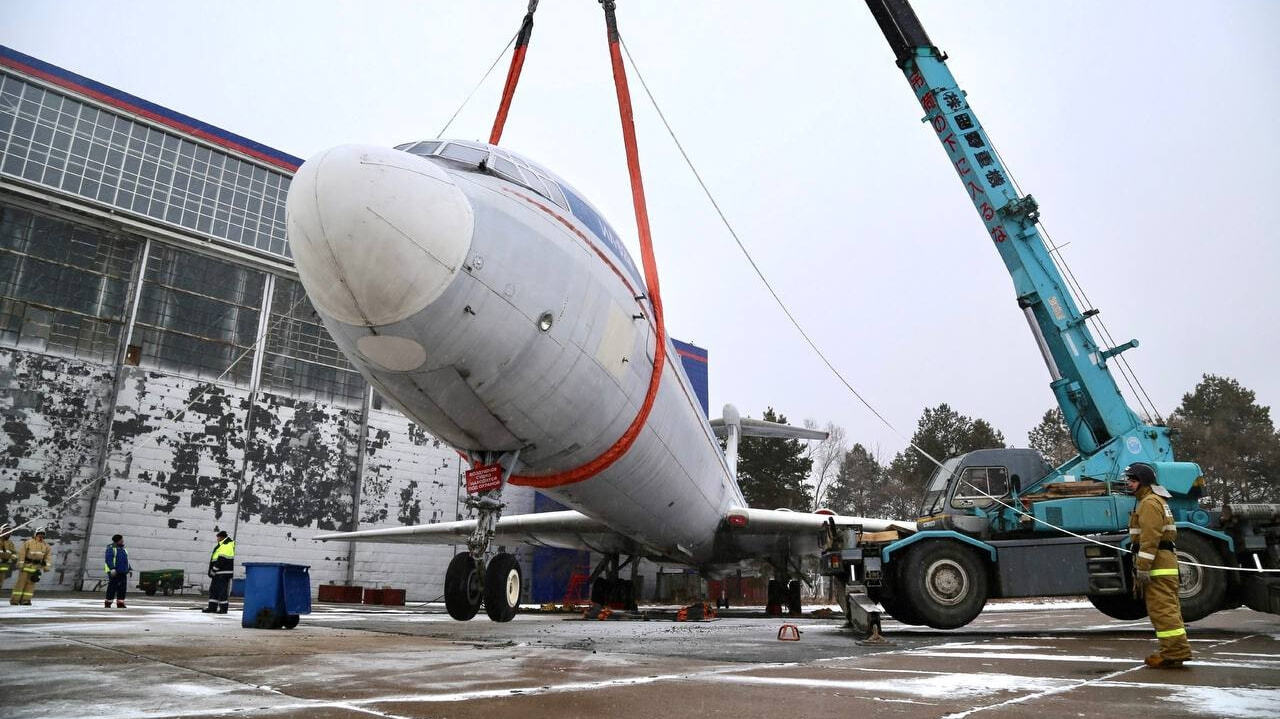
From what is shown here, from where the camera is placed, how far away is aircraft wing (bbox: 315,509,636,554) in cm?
1359

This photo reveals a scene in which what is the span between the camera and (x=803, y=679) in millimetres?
3377

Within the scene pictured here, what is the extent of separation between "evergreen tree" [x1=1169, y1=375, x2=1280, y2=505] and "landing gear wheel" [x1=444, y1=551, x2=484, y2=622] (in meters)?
41.3

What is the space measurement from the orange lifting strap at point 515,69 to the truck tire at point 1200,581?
9.32 m

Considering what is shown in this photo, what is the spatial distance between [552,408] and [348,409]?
19942 millimetres

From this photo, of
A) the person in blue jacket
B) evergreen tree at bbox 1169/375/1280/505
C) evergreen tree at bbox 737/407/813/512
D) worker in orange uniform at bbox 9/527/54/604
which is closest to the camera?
worker in orange uniform at bbox 9/527/54/604

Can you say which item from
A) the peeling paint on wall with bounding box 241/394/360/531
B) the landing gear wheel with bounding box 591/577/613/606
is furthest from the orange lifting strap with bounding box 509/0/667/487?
the peeling paint on wall with bounding box 241/394/360/531

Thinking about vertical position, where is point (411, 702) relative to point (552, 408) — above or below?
below

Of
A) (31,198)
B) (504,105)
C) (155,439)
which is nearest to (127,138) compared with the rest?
(31,198)

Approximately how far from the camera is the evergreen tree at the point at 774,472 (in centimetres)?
4569

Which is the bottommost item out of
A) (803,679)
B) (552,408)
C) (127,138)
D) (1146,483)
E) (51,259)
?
(803,679)

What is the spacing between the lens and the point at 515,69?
906 cm

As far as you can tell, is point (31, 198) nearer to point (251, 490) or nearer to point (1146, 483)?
point (251, 490)

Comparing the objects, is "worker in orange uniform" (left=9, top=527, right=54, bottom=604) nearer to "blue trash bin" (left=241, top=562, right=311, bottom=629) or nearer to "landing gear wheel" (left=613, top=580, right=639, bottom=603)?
"blue trash bin" (left=241, top=562, right=311, bottom=629)

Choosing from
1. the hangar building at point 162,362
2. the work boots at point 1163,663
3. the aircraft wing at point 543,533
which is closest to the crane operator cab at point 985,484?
the work boots at point 1163,663
